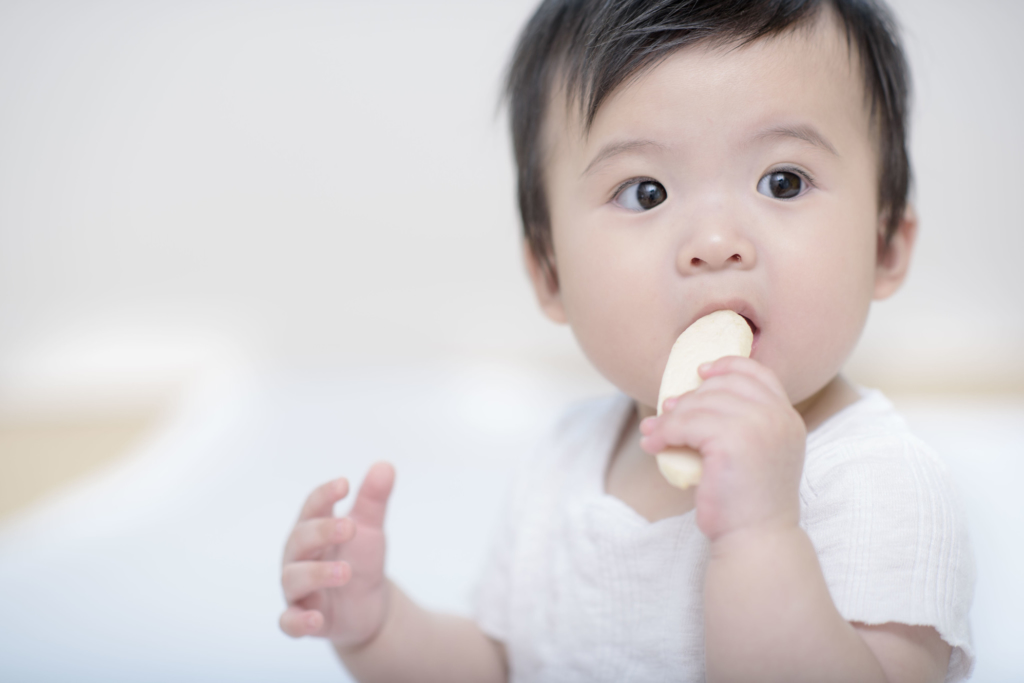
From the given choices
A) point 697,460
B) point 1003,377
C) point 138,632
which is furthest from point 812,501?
point 1003,377

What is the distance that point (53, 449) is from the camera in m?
1.82

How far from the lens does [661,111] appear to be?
743 millimetres

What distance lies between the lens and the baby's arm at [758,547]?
0.60 m

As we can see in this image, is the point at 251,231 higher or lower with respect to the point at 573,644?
higher

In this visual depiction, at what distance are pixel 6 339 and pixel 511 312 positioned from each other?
115 cm

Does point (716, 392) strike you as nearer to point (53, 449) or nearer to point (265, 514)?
point (265, 514)

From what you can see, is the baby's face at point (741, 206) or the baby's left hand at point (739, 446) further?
the baby's face at point (741, 206)

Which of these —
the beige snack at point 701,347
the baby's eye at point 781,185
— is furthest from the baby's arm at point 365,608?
the baby's eye at point 781,185

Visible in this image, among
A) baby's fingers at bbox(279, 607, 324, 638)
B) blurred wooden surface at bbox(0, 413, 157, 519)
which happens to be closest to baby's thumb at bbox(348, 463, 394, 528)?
baby's fingers at bbox(279, 607, 324, 638)

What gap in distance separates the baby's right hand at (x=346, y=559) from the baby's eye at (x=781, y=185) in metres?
0.45

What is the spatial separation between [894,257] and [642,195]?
11.6 inches

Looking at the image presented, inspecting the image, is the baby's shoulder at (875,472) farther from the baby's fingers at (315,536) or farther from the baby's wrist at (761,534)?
the baby's fingers at (315,536)

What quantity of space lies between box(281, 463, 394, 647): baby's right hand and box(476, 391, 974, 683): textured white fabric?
150 mm

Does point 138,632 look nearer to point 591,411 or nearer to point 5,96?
point 591,411
